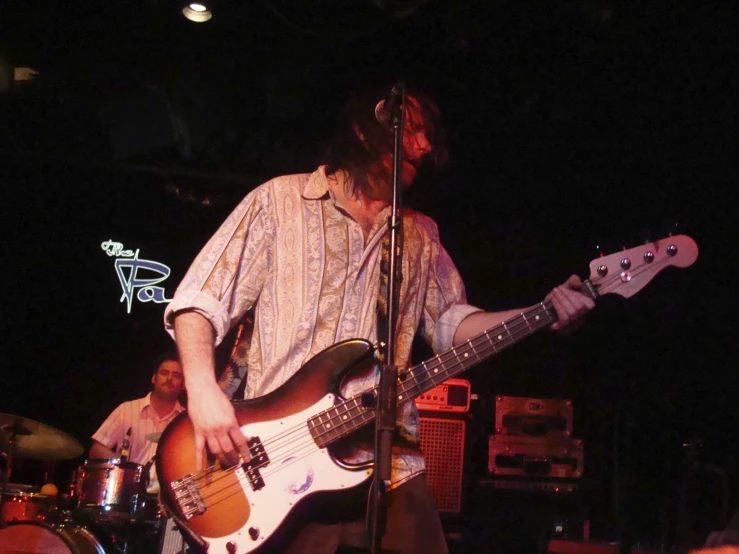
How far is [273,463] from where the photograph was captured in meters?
2.30

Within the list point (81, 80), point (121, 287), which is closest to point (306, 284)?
point (81, 80)

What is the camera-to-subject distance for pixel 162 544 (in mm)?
3846

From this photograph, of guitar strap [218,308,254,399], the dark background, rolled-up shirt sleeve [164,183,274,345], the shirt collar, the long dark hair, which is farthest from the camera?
the dark background

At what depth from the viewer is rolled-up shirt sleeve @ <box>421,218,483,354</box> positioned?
2771 mm

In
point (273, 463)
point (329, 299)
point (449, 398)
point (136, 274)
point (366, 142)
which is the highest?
point (136, 274)

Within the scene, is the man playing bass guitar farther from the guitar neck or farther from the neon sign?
the neon sign

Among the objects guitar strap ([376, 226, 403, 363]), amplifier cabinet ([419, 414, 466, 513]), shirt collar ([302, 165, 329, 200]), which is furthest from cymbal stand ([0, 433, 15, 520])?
guitar strap ([376, 226, 403, 363])

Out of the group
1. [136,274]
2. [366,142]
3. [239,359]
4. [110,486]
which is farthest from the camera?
[136,274]

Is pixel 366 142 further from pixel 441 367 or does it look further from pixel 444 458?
pixel 444 458

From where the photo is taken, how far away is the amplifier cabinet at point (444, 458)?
471 centimetres

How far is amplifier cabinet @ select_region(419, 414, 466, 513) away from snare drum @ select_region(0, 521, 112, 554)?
2.08 m

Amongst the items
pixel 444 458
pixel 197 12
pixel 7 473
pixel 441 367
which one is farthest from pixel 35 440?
pixel 441 367

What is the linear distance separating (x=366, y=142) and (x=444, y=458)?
8.17 ft

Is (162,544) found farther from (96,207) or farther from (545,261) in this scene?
(96,207)
